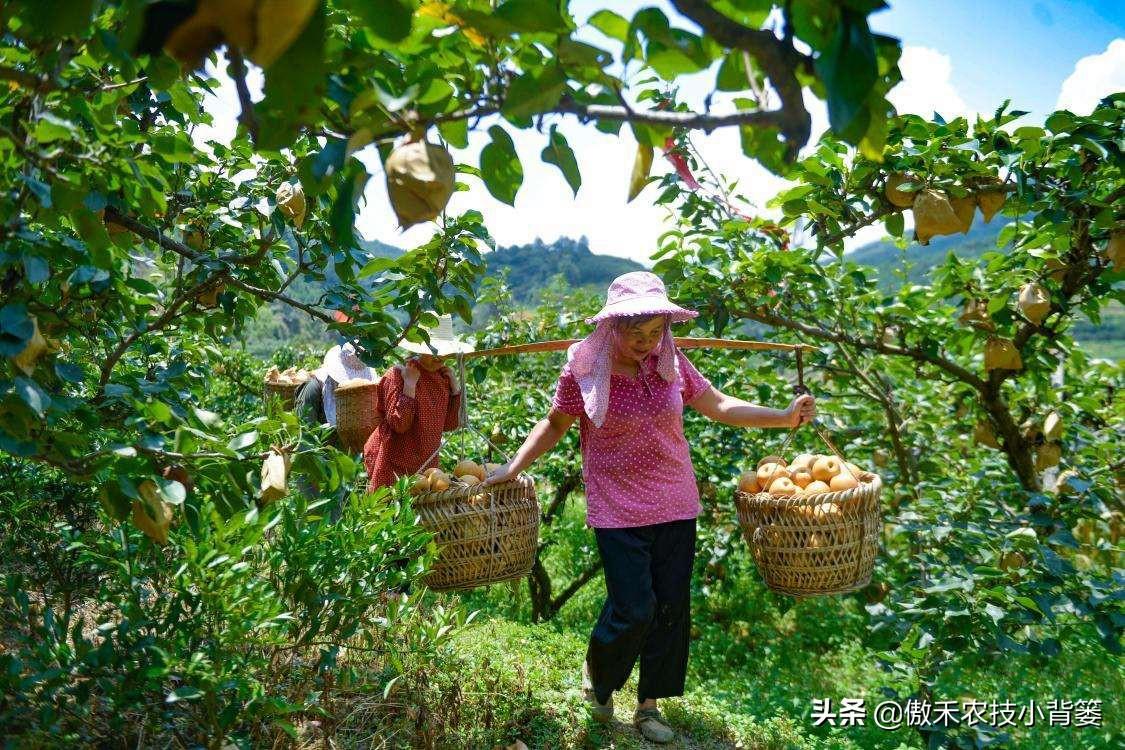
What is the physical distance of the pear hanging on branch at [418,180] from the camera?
38.9 inches

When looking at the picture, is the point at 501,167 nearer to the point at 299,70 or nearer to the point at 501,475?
the point at 299,70

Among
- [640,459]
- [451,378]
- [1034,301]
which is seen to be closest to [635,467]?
[640,459]

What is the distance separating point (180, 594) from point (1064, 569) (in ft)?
8.24

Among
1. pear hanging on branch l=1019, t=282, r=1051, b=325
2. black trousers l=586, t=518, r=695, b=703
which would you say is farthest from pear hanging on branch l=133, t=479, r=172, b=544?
pear hanging on branch l=1019, t=282, r=1051, b=325

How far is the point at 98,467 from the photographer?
1425 mm

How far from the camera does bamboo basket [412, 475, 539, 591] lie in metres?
2.40

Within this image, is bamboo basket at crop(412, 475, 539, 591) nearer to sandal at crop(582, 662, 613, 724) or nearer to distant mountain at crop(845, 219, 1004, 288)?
sandal at crop(582, 662, 613, 724)

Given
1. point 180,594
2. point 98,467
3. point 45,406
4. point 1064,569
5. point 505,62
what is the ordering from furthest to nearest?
point 1064,569 → point 180,594 → point 98,467 → point 45,406 → point 505,62

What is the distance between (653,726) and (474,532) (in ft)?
2.99

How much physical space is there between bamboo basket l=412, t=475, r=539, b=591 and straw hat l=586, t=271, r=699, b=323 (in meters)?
0.62

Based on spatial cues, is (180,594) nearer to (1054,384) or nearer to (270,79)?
(270,79)

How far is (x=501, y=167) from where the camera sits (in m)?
1.18

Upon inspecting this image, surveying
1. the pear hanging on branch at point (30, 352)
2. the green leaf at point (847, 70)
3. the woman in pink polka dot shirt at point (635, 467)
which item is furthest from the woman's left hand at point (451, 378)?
the green leaf at point (847, 70)

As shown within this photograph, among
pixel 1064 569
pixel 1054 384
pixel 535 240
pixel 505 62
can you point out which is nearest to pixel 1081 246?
pixel 1064 569
